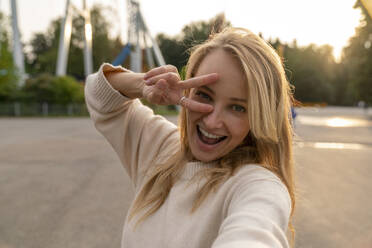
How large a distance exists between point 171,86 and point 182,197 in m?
0.42

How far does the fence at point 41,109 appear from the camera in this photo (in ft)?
68.0

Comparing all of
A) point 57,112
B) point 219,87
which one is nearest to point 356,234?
point 219,87

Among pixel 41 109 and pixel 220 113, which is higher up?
pixel 220 113

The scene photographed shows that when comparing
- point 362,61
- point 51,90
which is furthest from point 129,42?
point 362,61

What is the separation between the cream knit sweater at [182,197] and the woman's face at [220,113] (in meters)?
0.10

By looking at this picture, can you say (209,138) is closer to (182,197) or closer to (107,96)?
(182,197)

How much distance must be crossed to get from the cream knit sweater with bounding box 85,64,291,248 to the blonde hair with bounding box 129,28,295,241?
0.17 feet

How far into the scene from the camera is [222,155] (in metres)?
1.19

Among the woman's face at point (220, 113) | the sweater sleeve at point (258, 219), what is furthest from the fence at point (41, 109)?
the sweater sleeve at point (258, 219)

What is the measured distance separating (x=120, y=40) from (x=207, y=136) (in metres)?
46.7

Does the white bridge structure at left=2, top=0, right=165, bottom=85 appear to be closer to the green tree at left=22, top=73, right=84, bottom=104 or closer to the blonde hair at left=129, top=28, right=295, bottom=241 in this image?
the green tree at left=22, top=73, right=84, bottom=104

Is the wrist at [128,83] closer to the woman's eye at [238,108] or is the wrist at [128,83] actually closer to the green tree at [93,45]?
the woman's eye at [238,108]

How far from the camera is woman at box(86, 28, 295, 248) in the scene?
0.99 metres

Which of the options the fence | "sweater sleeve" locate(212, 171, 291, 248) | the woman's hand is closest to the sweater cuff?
the woman's hand
